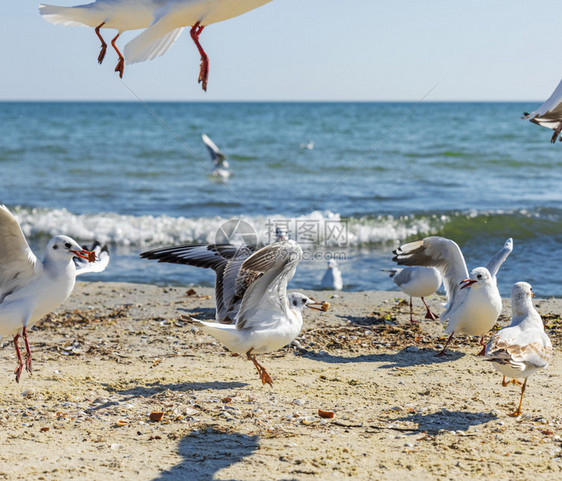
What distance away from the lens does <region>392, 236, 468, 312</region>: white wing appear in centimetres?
671

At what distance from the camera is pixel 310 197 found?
664 inches

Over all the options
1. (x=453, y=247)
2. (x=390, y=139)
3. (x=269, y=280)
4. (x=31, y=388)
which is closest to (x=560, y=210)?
(x=453, y=247)

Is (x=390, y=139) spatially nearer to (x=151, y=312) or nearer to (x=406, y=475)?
(x=151, y=312)

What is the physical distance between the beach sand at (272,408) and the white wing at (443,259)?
0.49 metres

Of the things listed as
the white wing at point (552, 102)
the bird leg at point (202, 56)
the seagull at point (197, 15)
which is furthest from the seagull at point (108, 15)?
the white wing at point (552, 102)

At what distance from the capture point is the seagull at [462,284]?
611cm

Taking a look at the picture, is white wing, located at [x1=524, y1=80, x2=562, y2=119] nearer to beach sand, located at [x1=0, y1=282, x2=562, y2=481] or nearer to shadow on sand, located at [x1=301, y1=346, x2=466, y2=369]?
beach sand, located at [x1=0, y1=282, x2=562, y2=481]

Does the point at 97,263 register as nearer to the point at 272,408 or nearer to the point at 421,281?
the point at 272,408

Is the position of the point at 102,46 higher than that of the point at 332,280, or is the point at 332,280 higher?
the point at 102,46

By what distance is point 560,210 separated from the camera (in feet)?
44.7

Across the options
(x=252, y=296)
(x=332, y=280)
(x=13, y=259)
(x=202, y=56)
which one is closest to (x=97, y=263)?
(x=13, y=259)

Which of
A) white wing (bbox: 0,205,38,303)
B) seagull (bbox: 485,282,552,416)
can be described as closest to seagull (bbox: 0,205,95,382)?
white wing (bbox: 0,205,38,303)

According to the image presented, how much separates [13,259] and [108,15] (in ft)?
6.29

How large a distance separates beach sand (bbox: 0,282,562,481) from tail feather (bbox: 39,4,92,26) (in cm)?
240
